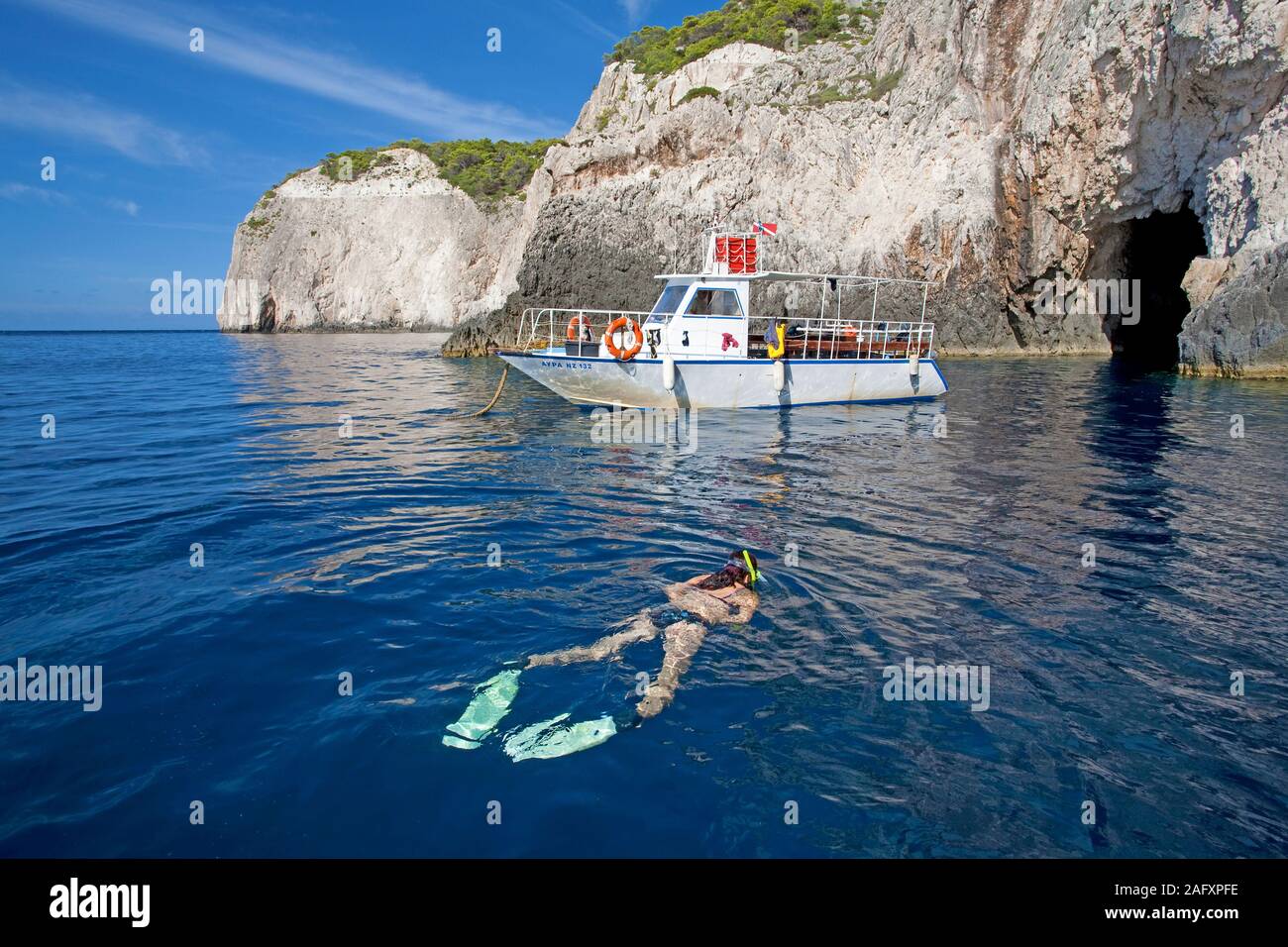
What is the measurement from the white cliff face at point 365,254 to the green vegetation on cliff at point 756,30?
24569mm

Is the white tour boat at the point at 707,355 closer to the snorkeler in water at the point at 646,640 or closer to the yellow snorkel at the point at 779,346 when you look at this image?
the yellow snorkel at the point at 779,346

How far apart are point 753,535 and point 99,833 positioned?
22.4ft

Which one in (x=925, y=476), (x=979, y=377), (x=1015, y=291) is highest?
(x=1015, y=291)

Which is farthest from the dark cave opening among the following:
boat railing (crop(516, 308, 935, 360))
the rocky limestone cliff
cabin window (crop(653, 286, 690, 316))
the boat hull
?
cabin window (crop(653, 286, 690, 316))

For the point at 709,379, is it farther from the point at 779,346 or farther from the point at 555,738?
the point at 555,738

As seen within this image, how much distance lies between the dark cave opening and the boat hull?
21423 mm

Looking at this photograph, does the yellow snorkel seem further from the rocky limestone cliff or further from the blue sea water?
the rocky limestone cliff

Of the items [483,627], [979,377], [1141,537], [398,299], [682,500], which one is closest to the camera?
[483,627]

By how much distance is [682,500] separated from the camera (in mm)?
10750

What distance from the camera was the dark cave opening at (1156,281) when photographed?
34.6 m

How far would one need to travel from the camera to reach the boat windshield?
62.4 ft
